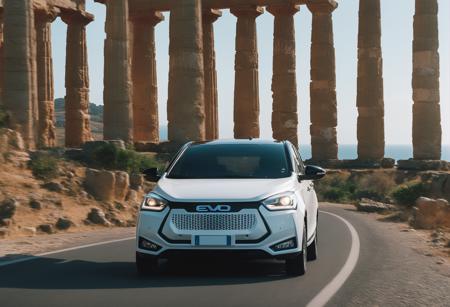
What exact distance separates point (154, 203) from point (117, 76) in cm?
3644

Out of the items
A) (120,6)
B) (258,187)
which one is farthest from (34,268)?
(120,6)

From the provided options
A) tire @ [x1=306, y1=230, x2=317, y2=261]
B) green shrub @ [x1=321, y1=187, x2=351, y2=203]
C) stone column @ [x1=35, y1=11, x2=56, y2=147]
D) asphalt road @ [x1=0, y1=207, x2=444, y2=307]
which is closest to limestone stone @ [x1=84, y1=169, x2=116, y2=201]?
asphalt road @ [x1=0, y1=207, x2=444, y2=307]

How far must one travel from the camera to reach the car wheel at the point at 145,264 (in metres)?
11.8

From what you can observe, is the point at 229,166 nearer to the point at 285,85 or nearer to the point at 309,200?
the point at 309,200

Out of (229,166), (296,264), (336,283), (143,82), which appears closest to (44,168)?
(229,166)

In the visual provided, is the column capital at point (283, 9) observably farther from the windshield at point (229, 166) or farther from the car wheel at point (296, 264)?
the car wheel at point (296, 264)

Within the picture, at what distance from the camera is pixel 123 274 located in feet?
40.2

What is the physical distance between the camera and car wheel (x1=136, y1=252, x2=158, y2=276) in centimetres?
1176

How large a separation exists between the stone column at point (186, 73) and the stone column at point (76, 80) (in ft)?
32.7

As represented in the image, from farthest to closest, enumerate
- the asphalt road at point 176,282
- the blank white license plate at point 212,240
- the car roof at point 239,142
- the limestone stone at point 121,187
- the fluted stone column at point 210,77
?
the fluted stone column at point 210,77 < the limestone stone at point 121,187 < the car roof at point 239,142 < the blank white license plate at point 212,240 < the asphalt road at point 176,282

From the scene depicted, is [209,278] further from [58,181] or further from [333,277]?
[58,181]

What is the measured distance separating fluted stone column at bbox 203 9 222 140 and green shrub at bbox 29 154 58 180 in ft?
106

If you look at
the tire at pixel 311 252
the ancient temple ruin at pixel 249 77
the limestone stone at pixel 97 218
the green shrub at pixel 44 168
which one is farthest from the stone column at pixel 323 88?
the tire at pixel 311 252

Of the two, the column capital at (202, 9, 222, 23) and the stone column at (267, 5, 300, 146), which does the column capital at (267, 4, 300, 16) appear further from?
the column capital at (202, 9, 222, 23)
